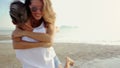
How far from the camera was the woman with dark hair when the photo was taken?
7.31ft

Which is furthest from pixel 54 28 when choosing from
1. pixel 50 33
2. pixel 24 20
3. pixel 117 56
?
pixel 117 56

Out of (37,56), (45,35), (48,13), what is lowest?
(37,56)

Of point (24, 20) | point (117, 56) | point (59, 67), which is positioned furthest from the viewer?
point (117, 56)

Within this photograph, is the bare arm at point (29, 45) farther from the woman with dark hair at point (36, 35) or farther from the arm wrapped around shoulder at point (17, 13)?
the arm wrapped around shoulder at point (17, 13)

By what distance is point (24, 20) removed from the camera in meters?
2.21

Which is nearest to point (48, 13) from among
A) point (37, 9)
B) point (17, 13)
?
point (37, 9)

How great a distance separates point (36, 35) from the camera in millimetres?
2221

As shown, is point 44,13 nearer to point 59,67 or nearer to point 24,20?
point 24,20

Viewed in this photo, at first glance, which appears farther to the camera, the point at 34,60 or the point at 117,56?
the point at 117,56

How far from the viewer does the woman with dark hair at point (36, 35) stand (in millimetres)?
2229

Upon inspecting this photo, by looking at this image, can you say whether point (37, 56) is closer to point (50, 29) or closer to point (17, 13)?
point (50, 29)

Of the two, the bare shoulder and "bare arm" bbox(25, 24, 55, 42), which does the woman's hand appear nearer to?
"bare arm" bbox(25, 24, 55, 42)

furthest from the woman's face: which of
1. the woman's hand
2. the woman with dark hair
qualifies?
the woman's hand

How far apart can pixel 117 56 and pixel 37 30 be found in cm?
1067
